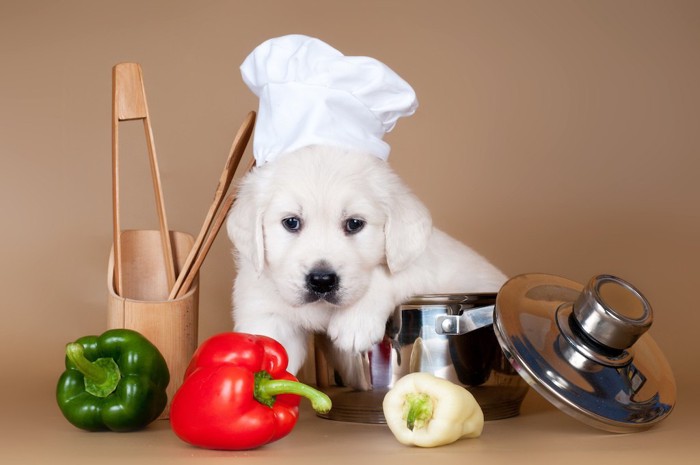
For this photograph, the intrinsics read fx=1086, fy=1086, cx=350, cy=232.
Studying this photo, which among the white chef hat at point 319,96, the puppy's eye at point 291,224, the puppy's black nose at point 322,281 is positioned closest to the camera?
the puppy's black nose at point 322,281

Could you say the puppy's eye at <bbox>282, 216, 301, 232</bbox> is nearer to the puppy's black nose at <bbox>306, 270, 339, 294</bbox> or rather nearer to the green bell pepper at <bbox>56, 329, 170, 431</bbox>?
the puppy's black nose at <bbox>306, 270, 339, 294</bbox>

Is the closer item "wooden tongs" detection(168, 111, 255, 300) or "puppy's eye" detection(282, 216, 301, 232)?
"puppy's eye" detection(282, 216, 301, 232)

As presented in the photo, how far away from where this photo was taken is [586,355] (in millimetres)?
4070

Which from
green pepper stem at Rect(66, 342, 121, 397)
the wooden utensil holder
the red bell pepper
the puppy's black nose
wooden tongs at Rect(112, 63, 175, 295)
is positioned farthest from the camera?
wooden tongs at Rect(112, 63, 175, 295)

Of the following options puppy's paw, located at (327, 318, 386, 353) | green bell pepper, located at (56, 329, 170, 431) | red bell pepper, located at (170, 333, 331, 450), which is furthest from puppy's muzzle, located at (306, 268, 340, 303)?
green bell pepper, located at (56, 329, 170, 431)

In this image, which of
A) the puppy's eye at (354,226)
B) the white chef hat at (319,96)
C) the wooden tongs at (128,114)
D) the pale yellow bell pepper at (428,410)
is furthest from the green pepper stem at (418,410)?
the wooden tongs at (128,114)

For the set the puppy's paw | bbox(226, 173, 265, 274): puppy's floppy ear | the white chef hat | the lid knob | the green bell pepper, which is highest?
the white chef hat

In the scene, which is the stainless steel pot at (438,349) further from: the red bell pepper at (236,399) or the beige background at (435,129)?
the beige background at (435,129)

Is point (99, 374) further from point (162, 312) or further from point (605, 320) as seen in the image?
point (605, 320)

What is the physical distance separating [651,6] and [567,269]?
1.65 meters

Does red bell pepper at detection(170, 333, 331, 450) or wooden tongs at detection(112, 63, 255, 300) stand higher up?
wooden tongs at detection(112, 63, 255, 300)

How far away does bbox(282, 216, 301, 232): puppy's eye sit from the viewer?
4.36 meters

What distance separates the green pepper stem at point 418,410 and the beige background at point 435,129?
2.50m

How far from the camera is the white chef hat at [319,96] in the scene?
4.59 m
